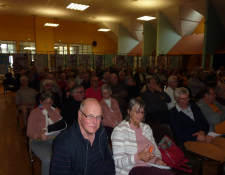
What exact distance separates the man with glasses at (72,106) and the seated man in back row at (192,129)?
1489 mm

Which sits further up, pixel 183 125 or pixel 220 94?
pixel 220 94

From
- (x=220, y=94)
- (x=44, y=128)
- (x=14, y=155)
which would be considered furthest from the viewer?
(x=220, y=94)

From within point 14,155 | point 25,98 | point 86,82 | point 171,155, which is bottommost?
point 14,155

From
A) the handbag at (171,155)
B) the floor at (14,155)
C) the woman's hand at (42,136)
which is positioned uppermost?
the woman's hand at (42,136)

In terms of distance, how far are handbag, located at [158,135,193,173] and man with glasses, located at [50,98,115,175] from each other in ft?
2.89

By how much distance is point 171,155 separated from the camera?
225cm

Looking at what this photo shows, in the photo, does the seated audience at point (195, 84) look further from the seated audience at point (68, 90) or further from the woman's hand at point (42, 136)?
the woman's hand at point (42, 136)

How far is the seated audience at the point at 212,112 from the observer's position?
9.76 ft

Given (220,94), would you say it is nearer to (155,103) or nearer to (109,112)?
(155,103)

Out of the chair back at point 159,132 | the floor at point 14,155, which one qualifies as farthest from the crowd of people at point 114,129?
the floor at point 14,155

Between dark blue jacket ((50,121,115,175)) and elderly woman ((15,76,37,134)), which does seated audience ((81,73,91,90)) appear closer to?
elderly woman ((15,76,37,134))

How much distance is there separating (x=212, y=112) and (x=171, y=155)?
1.23m

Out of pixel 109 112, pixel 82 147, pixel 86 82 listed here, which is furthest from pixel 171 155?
pixel 86 82

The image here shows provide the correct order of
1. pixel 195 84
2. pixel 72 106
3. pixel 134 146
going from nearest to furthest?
pixel 134 146 < pixel 72 106 < pixel 195 84
